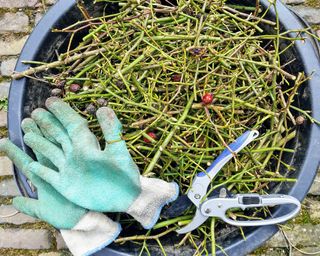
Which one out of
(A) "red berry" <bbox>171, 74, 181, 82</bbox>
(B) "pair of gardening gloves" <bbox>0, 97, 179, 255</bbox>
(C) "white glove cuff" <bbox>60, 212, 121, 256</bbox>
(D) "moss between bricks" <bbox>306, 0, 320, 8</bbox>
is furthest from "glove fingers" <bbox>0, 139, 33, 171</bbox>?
(D) "moss between bricks" <bbox>306, 0, 320, 8</bbox>

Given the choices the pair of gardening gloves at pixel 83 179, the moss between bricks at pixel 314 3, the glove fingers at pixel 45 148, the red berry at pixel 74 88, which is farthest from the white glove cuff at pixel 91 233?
the moss between bricks at pixel 314 3

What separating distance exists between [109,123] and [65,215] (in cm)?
18

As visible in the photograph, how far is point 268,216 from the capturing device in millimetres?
893

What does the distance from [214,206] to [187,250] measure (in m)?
0.12

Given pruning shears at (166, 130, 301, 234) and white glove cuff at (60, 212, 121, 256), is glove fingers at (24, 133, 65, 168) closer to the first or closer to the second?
white glove cuff at (60, 212, 121, 256)

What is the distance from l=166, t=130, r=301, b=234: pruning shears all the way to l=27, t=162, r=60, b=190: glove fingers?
9.0 inches

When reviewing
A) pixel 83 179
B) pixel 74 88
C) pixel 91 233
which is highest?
pixel 74 88

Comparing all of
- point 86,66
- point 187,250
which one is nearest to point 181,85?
point 86,66

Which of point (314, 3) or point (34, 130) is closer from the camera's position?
point (34, 130)

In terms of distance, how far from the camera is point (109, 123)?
2.77 ft

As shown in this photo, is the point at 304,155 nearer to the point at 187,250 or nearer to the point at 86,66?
the point at 187,250

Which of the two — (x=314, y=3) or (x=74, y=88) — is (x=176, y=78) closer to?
(x=74, y=88)

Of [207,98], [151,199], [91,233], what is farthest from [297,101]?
[91,233]

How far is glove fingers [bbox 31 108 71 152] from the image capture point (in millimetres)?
886
